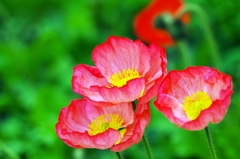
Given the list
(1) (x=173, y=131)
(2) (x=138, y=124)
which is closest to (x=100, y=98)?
(2) (x=138, y=124)

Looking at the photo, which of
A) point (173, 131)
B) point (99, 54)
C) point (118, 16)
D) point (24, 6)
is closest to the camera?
point (99, 54)

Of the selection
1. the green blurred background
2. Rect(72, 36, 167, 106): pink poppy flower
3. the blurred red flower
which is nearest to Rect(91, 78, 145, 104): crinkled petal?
Rect(72, 36, 167, 106): pink poppy flower

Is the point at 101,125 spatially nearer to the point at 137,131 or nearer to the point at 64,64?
the point at 137,131

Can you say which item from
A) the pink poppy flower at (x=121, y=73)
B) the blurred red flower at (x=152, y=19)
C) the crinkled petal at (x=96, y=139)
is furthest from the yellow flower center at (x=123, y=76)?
the blurred red flower at (x=152, y=19)

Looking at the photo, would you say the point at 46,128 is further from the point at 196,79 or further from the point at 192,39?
the point at 196,79

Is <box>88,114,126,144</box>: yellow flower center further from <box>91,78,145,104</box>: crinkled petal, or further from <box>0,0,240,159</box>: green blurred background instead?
<box>0,0,240,159</box>: green blurred background

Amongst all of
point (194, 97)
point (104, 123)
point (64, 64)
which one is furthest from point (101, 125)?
point (64, 64)
